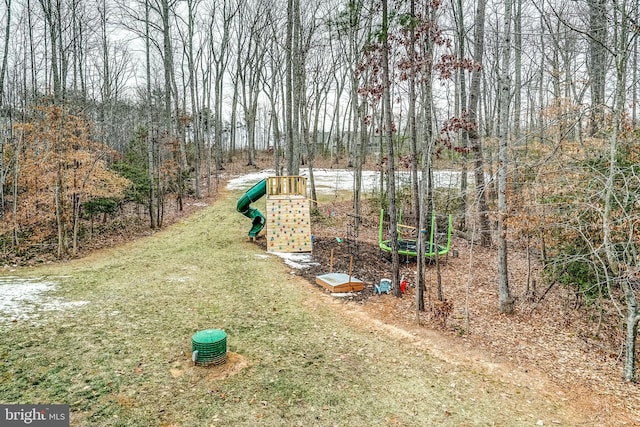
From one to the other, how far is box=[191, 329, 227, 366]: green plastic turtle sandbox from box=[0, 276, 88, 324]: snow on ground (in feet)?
11.5

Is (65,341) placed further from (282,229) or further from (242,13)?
(242,13)

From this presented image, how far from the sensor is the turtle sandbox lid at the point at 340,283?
324 inches

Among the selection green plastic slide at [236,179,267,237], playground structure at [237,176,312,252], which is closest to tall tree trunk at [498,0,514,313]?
playground structure at [237,176,312,252]

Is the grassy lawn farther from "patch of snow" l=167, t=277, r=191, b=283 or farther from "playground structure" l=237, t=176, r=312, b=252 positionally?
"playground structure" l=237, t=176, r=312, b=252

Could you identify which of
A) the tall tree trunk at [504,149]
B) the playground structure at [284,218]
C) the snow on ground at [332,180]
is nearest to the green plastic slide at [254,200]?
the playground structure at [284,218]

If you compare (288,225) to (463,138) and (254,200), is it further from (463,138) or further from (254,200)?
(463,138)

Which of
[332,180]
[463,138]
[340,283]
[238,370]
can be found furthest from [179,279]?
[332,180]

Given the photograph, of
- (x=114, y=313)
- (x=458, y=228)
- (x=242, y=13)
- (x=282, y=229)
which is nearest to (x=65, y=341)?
(x=114, y=313)

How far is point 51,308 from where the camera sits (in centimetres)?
668

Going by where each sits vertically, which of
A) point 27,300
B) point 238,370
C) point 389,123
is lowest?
point 238,370

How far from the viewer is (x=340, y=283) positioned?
27.1 feet

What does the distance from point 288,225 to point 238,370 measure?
705 centimetres

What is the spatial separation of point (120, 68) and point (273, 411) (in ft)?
105

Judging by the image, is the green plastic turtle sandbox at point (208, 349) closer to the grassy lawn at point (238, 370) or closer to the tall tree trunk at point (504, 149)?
the grassy lawn at point (238, 370)
